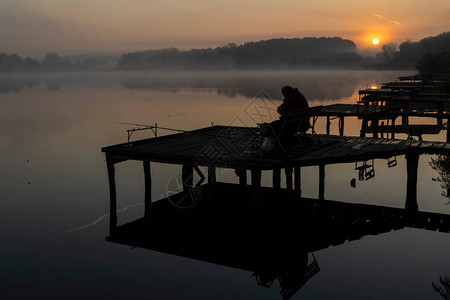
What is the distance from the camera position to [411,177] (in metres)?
20.4

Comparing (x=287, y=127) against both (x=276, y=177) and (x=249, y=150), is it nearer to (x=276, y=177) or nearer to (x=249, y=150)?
(x=249, y=150)

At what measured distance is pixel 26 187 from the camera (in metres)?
31.1

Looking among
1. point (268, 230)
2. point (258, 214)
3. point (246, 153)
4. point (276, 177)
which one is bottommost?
point (268, 230)

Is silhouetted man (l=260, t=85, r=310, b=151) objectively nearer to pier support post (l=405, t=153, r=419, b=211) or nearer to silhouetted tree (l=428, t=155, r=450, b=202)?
pier support post (l=405, t=153, r=419, b=211)

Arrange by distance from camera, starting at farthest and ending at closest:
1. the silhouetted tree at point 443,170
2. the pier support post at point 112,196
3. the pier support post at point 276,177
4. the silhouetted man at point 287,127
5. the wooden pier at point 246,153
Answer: the silhouetted tree at point 443,170
the pier support post at point 276,177
the pier support post at point 112,196
the wooden pier at point 246,153
the silhouetted man at point 287,127

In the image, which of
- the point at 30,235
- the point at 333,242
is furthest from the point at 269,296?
the point at 30,235

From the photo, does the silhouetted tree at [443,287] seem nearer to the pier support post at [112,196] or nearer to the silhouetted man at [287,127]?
the silhouetted man at [287,127]

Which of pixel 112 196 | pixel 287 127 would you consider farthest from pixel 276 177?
pixel 112 196

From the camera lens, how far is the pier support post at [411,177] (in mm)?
19844

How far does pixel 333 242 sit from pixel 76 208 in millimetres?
13514

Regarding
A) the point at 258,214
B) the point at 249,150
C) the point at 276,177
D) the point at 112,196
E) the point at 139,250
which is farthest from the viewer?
the point at 276,177

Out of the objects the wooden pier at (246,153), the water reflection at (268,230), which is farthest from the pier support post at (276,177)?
the water reflection at (268,230)

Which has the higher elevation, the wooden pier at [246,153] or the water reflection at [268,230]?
the wooden pier at [246,153]

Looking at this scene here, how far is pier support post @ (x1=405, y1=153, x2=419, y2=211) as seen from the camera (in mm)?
19844
